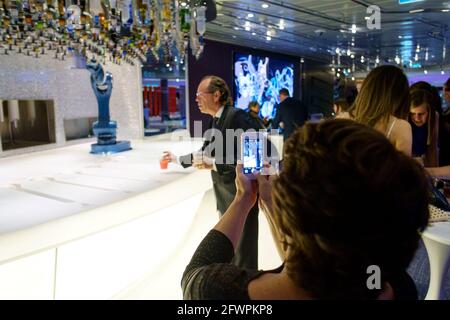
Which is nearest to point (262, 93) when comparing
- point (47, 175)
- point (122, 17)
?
point (122, 17)

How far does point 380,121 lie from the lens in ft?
5.08

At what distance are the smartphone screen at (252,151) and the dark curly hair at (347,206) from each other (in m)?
0.50

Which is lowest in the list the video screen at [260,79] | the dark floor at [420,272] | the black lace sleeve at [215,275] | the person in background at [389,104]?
the dark floor at [420,272]

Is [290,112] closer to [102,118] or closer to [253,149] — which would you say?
[102,118]

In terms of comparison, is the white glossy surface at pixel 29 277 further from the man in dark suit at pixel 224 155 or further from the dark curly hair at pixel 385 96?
the dark curly hair at pixel 385 96

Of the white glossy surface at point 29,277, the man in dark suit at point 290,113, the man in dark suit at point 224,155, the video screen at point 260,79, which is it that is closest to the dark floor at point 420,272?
the man in dark suit at point 224,155

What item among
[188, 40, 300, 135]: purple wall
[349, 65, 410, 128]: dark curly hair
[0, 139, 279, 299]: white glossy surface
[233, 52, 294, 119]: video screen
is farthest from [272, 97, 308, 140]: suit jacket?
[349, 65, 410, 128]: dark curly hair

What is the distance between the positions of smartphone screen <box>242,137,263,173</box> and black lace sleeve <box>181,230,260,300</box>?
1.16 ft

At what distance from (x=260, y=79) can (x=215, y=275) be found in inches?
363

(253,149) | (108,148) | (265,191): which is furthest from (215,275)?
(108,148)

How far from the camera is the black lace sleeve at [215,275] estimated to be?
61cm

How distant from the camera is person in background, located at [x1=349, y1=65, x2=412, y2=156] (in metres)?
1.51

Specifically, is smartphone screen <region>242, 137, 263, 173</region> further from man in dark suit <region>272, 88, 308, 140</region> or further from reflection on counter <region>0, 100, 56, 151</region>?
man in dark suit <region>272, 88, 308, 140</region>

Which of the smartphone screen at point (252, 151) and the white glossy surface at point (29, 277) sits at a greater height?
the smartphone screen at point (252, 151)
